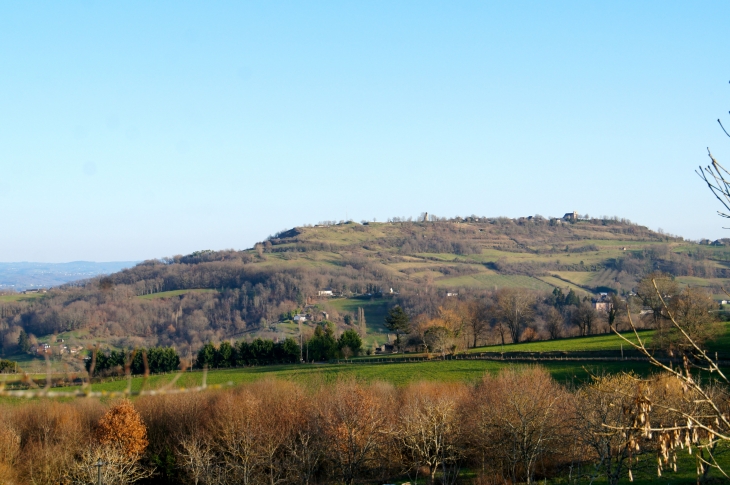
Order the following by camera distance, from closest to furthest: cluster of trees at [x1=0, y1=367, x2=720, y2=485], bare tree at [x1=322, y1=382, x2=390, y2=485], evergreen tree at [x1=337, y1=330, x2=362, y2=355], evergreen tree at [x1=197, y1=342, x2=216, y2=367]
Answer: cluster of trees at [x1=0, y1=367, x2=720, y2=485]
bare tree at [x1=322, y1=382, x2=390, y2=485]
evergreen tree at [x1=197, y1=342, x2=216, y2=367]
evergreen tree at [x1=337, y1=330, x2=362, y2=355]

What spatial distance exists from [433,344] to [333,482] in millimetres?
35668

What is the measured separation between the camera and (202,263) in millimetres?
180000

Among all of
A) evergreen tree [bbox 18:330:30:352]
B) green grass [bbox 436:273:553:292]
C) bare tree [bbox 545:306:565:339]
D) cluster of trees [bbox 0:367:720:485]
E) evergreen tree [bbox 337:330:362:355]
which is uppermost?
green grass [bbox 436:273:553:292]

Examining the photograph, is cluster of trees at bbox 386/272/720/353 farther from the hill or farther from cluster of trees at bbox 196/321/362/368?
the hill

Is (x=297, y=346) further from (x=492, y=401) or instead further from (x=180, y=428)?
(x=492, y=401)

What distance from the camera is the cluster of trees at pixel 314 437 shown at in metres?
34.6

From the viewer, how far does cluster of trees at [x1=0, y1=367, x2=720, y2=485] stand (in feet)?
113

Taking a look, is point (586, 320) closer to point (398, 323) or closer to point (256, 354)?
point (398, 323)

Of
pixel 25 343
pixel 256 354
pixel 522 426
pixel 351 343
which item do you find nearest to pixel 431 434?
pixel 522 426

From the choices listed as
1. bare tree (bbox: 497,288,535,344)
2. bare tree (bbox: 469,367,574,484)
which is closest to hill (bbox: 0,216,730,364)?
bare tree (bbox: 497,288,535,344)

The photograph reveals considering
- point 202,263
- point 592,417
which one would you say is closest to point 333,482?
point 592,417

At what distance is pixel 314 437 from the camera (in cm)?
4034

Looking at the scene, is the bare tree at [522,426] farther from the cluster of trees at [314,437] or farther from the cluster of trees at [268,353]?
the cluster of trees at [268,353]

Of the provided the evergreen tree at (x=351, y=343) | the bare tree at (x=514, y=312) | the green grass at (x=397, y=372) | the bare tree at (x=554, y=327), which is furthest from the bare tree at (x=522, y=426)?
the bare tree at (x=514, y=312)
